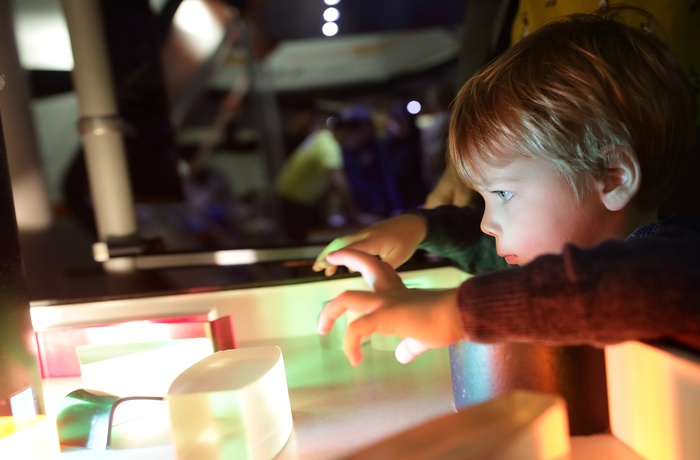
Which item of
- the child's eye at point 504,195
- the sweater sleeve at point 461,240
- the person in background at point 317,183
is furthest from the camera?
the person in background at point 317,183

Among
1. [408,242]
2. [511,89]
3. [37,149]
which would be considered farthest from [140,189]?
[511,89]

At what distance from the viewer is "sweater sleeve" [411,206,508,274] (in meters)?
0.68

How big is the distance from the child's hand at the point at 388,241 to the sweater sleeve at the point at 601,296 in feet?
0.72

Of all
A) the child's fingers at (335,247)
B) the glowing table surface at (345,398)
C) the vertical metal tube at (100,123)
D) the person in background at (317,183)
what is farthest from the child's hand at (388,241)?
the person in background at (317,183)

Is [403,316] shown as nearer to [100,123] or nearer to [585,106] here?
[585,106]

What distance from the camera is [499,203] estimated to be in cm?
58

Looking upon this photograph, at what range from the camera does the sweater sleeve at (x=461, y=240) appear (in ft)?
2.23

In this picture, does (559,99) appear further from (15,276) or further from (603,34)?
(15,276)

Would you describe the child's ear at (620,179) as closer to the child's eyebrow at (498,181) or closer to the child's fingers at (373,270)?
the child's eyebrow at (498,181)

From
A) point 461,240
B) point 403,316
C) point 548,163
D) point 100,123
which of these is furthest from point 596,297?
point 100,123

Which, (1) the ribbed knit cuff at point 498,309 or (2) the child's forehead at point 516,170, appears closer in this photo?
(1) the ribbed knit cuff at point 498,309

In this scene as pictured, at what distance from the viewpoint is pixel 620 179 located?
0.55 metres

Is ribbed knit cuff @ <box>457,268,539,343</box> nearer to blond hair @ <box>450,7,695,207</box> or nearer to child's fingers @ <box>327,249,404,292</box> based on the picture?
child's fingers @ <box>327,249,404,292</box>

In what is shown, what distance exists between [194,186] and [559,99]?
3.42 meters
